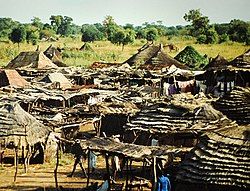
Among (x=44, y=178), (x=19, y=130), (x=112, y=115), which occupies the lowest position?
(x=44, y=178)

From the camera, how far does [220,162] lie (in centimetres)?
1273

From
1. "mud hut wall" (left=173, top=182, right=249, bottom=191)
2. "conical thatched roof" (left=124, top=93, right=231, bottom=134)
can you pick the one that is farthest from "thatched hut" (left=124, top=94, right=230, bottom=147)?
"mud hut wall" (left=173, top=182, right=249, bottom=191)

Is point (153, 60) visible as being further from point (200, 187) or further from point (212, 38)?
point (212, 38)

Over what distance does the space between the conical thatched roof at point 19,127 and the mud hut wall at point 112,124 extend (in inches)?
204

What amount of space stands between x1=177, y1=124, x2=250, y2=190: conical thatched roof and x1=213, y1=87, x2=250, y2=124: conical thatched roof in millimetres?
5039

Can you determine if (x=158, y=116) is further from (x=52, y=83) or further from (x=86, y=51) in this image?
(x=86, y=51)

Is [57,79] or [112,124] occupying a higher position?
[57,79]

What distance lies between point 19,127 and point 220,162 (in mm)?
8274

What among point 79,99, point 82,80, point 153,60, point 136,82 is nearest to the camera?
point 79,99

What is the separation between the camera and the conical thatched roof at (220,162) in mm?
12352

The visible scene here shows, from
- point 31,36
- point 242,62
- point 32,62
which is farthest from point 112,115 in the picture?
point 31,36

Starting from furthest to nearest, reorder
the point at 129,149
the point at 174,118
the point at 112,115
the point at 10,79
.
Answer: the point at 10,79 → the point at 112,115 → the point at 174,118 → the point at 129,149

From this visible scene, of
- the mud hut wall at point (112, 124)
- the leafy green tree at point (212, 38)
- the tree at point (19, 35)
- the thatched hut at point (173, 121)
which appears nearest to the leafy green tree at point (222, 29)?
the leafy green tree at point (212, 38)

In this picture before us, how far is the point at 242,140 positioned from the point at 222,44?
59.3 m
